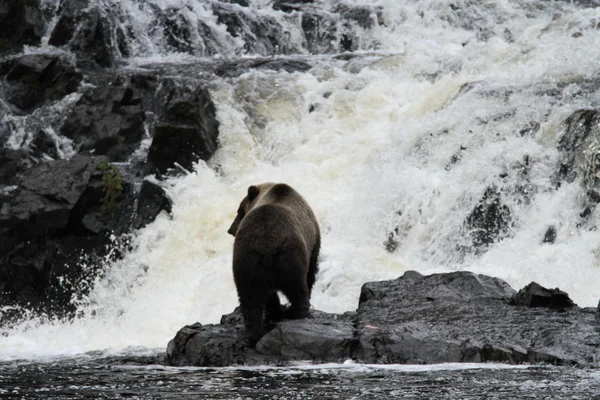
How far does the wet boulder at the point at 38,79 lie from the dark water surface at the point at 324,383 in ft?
46.3

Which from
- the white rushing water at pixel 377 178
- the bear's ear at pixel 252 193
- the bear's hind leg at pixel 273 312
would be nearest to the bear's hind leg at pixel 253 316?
the bear's hind leg at pixel 273 312

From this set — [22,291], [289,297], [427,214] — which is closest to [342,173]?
[427,214]

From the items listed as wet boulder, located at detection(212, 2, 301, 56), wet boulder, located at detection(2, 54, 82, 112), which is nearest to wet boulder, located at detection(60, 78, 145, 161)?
wet boulder, located at detection(2, 54, 82, 112)

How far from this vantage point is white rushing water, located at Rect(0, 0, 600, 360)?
13617mm

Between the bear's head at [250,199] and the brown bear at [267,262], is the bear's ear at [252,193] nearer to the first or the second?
the bear's head at [250,199]

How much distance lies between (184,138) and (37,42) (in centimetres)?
776

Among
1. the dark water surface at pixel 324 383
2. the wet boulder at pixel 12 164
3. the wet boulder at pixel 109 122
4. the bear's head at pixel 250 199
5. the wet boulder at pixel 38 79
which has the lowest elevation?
the dark water surface at pixel 324 383

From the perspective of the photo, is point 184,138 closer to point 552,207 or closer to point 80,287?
point 80,287

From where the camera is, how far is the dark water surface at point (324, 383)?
249 inches

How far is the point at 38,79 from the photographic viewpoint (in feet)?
72.3

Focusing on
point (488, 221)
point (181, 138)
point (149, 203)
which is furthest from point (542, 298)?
point (181, 138)

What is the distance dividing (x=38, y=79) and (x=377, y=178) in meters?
9.61

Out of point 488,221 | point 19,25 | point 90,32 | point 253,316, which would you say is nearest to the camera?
point 253,316

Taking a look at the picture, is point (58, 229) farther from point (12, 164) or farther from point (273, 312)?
point (273, 312)
